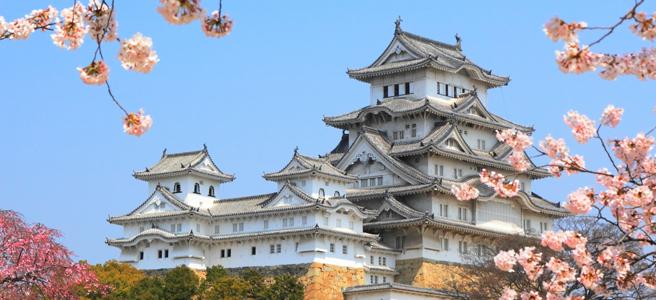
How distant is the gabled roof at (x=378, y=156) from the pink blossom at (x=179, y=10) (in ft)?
153

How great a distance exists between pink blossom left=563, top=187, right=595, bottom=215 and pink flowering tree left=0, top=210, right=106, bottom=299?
17223mm

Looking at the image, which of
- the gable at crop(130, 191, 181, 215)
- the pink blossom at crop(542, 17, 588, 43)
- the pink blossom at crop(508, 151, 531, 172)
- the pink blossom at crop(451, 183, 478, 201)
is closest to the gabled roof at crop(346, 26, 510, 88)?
the gable at crop(130, 191, 181, 215)

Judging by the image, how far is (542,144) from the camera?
1688cm

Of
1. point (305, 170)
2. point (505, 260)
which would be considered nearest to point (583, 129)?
point (505, 260)

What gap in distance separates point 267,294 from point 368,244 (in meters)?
9.40

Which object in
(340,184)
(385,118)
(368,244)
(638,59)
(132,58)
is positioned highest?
(385,118)

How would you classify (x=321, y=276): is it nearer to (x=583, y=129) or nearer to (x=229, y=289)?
(x=229, y=289)

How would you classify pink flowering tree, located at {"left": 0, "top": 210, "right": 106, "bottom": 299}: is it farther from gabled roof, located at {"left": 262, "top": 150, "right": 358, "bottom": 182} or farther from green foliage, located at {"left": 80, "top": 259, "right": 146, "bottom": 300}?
gabled roof, located at {"left": 262, "top": 150, "right": 358, "bottom": 182}

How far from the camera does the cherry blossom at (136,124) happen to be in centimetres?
1244

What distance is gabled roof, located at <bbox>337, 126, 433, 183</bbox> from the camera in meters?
57.3

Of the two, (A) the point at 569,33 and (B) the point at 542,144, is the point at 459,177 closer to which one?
(B) the point at 542,144

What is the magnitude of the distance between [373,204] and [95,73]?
4709 cm

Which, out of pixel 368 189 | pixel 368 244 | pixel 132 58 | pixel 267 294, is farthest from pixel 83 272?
pixel 368 189

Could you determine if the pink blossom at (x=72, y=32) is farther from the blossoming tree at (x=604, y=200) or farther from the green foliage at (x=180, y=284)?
the green foliage at (x=180, y=284)
